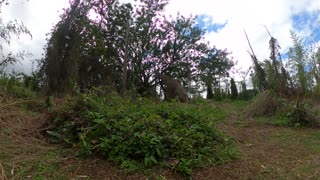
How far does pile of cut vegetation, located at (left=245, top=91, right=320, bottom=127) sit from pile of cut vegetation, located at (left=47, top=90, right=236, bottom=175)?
89.2 inches

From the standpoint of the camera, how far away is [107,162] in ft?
9.18

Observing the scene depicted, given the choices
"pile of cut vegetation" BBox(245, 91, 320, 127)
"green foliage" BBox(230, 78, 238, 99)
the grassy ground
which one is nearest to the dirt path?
the grassy ground

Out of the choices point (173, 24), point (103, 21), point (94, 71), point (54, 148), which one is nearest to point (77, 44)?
point (94, 71)

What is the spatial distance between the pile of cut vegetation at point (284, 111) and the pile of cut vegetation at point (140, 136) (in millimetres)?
2266

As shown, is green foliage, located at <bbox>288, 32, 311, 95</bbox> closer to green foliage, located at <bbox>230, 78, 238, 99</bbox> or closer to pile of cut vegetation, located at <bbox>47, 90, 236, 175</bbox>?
pile of cut vegetation, located at <bbox>47, 90, 236, 175</bbox>

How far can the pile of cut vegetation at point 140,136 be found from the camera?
9.12 feet

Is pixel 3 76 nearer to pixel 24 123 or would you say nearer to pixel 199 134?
pixel 24 123

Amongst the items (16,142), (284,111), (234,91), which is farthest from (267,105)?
(234,91)

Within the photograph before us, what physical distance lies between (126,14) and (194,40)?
399cm

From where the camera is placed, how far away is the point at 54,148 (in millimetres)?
3121

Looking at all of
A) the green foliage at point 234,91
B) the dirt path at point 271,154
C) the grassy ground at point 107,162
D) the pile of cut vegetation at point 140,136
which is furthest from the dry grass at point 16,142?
the green foliage at point 234,91

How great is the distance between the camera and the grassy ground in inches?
103

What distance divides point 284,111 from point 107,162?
14.3 ft

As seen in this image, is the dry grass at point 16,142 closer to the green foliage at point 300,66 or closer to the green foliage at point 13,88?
the green foliage at point 13,88
